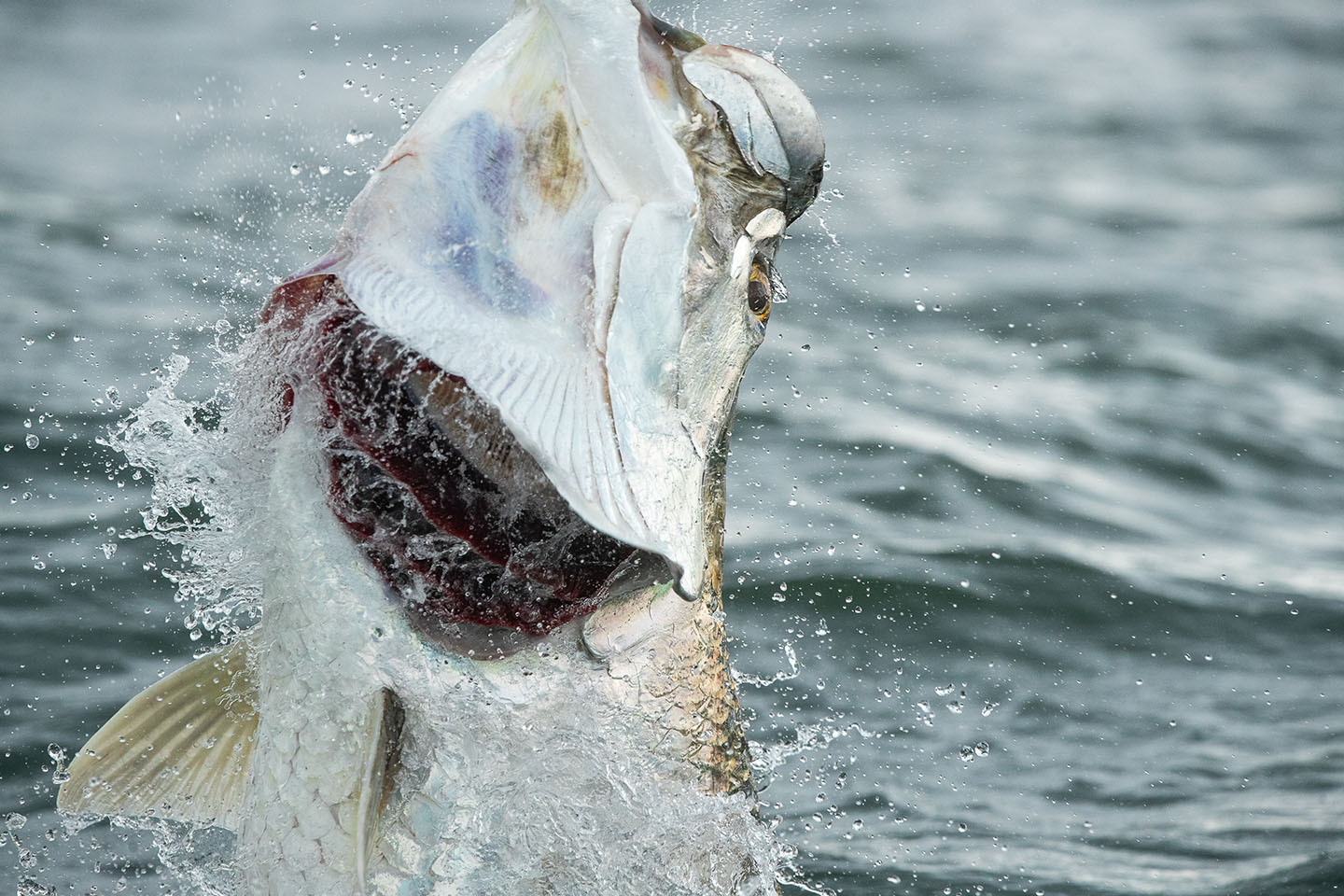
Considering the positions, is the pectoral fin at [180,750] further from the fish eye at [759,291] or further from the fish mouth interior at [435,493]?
the fish eye at [759,291]

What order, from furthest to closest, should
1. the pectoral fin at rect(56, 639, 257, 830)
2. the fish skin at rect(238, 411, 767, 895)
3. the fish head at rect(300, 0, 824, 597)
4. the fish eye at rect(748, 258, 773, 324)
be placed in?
the pectoral fin at rect(56, 639, 257, 830)
the fish eye at rect(748, 258, 773, 324)
the fish skin at rect(238, 411, 767, 895)
the fish head at rect(300, 0, 824, 597)

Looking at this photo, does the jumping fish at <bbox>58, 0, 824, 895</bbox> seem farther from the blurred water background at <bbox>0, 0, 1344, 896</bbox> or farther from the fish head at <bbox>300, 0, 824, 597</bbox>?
the blurred water background at <bbox>0, 0, 1344, 896</bbox>

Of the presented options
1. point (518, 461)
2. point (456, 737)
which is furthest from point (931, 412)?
point (518, 461)

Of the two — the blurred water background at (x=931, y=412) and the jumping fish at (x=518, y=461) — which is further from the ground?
the jumping fish at (x=518, y=461)

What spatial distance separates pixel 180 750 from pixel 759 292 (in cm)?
111

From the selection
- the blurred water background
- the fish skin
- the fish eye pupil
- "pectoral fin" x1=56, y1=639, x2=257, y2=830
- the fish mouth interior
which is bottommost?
the blurred water background

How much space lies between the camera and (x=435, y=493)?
6.10 ft

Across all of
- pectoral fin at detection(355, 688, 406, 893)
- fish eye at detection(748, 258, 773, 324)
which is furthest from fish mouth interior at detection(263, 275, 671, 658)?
fish eye at detection(748, 258, 773, 324)

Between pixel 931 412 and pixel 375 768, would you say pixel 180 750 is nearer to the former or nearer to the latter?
pixel 375 768

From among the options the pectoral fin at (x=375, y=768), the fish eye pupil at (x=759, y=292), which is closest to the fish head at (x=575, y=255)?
the fish eye pupil at (x=759, y=292)

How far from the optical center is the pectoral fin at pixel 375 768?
196 centimetres

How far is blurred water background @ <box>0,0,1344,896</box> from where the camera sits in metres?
4.17

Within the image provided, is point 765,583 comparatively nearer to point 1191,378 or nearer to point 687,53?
point 1191,378

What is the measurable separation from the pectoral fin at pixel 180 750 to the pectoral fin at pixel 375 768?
383 millimetres
